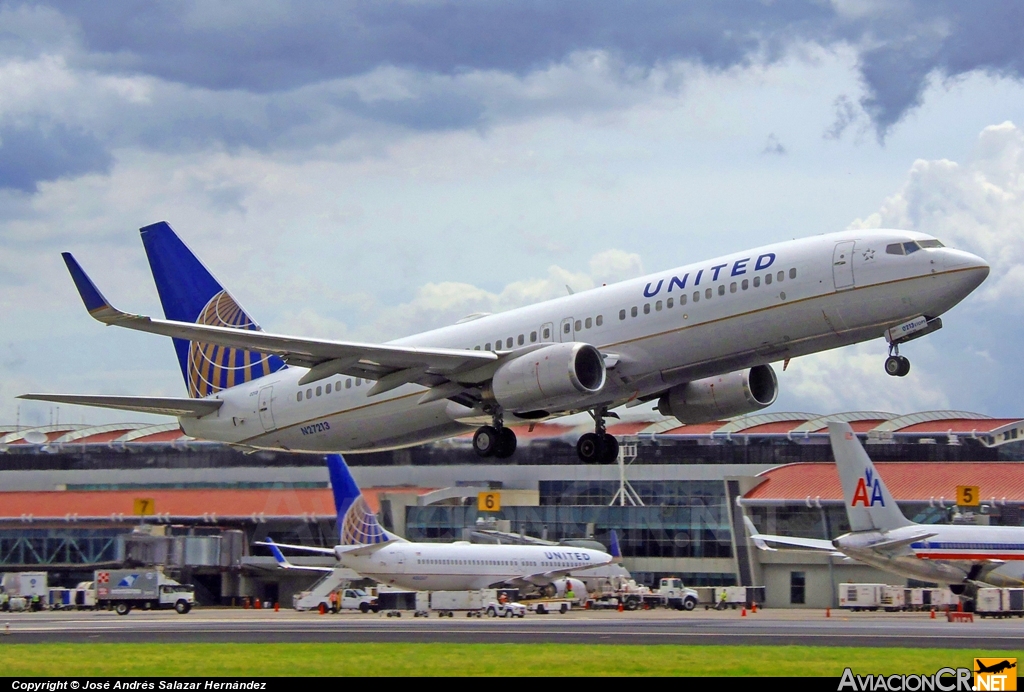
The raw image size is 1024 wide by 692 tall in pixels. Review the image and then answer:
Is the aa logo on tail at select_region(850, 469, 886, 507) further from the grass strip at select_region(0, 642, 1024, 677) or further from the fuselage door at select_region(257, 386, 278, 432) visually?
the fuselage door at select_region(257, 386, 278, 432)

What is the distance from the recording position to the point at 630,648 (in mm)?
35062

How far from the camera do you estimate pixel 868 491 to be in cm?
5912

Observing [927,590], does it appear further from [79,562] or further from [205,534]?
[79,562]

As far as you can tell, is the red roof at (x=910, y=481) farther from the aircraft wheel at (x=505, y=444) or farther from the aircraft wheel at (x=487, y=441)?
the aircraft wheel at (x=487, y=441)

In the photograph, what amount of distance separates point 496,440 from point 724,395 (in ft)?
24.3

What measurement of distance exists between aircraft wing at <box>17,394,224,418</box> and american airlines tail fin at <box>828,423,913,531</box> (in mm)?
29474

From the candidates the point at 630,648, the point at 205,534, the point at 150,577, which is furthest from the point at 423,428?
the point at 205,534

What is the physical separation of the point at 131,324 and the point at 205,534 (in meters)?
46.1

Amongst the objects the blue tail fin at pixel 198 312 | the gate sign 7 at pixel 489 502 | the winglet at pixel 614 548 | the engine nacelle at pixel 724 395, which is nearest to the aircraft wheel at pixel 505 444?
the engine nacelle at pixel 724 395

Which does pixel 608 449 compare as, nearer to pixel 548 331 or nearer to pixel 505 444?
pixel 505 444

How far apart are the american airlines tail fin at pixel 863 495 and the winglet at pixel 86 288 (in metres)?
37.5

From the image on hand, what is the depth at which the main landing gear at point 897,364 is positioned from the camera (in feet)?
112

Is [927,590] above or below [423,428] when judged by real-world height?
below

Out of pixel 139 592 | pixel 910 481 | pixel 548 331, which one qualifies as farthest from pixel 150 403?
pixel 910 481
